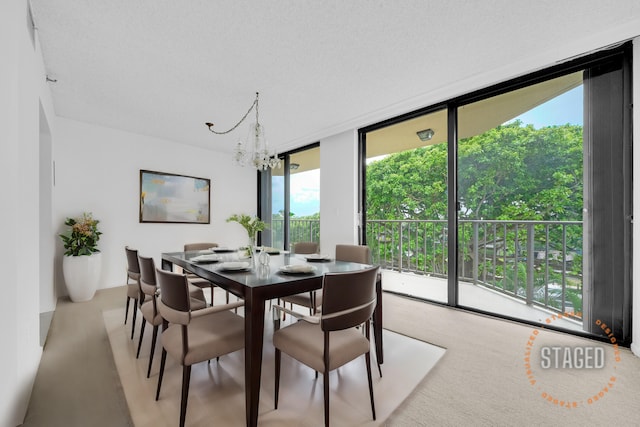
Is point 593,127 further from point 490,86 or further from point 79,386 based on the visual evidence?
point 79,386

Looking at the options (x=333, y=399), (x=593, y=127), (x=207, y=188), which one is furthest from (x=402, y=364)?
(x=207, y=188)

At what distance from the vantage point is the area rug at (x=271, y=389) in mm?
1404

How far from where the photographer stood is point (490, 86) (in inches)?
111

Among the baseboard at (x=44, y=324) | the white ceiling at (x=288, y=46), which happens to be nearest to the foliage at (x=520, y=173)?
the white ceiling at (x=288, y=46)

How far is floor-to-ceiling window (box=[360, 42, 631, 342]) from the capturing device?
2.21 meters

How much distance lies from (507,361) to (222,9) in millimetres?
3280

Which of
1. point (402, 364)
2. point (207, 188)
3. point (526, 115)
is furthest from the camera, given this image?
point (207, 188)

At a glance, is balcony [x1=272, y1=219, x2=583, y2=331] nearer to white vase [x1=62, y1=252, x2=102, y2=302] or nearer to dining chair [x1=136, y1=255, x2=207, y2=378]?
dining chair [x1=136, y1=255, x2=207, y2=378]

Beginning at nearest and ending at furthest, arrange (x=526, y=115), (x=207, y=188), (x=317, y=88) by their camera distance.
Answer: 1. (x=526, y=115)
2. (x=317, y=88)
3. (x=207, y=188)

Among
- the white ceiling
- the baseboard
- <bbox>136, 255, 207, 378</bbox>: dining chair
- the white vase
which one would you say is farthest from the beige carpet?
the white vase

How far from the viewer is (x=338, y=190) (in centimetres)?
424

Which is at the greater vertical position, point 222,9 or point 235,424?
point 222,9

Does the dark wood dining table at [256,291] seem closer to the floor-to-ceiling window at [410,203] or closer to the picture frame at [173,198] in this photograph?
the floor-to-ceiling window at [410,203]

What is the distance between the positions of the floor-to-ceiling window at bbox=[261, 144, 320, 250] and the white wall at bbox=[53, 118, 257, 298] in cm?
116
